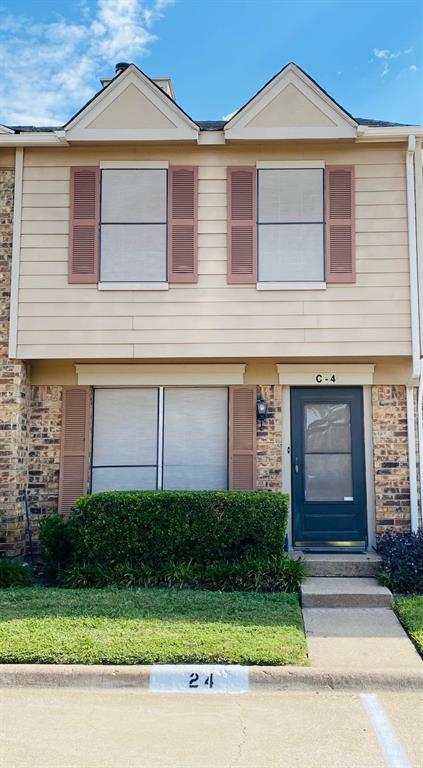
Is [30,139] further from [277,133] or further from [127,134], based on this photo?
[277,133]

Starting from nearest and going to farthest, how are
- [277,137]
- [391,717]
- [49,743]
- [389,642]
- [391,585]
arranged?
[49,743]
[391,717]
[389,642]
[391,585]
[277,137]

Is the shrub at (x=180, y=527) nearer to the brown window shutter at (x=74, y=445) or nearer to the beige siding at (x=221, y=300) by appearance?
the brown window shutter at (x=74, y=445)

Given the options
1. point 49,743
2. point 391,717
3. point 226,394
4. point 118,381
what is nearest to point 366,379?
point 226,394

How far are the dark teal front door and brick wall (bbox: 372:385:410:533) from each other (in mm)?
216

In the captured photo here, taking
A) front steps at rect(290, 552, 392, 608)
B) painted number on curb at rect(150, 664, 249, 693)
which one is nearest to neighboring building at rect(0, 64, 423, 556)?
front steps at rect(290, 552, 392, 608)

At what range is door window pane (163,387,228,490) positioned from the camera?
8633 millimetres

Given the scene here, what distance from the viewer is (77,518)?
7.64 metres

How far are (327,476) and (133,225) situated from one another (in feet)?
13.9

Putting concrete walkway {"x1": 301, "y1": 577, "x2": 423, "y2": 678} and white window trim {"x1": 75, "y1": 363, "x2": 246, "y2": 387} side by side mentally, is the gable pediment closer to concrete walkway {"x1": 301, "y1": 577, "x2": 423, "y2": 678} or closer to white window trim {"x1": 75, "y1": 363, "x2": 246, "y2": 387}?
white window trim {"x1": 75, "y1": 363, "x2": 246, "y2": 387}

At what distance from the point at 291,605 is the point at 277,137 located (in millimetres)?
5662

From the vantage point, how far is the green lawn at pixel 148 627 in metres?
5.07

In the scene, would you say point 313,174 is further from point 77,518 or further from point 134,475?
point 77,518

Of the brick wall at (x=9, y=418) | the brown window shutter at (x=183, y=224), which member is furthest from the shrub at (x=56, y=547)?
the brown window shutter at (x=183, y=224)

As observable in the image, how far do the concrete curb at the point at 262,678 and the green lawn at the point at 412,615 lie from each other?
2.31 ft
